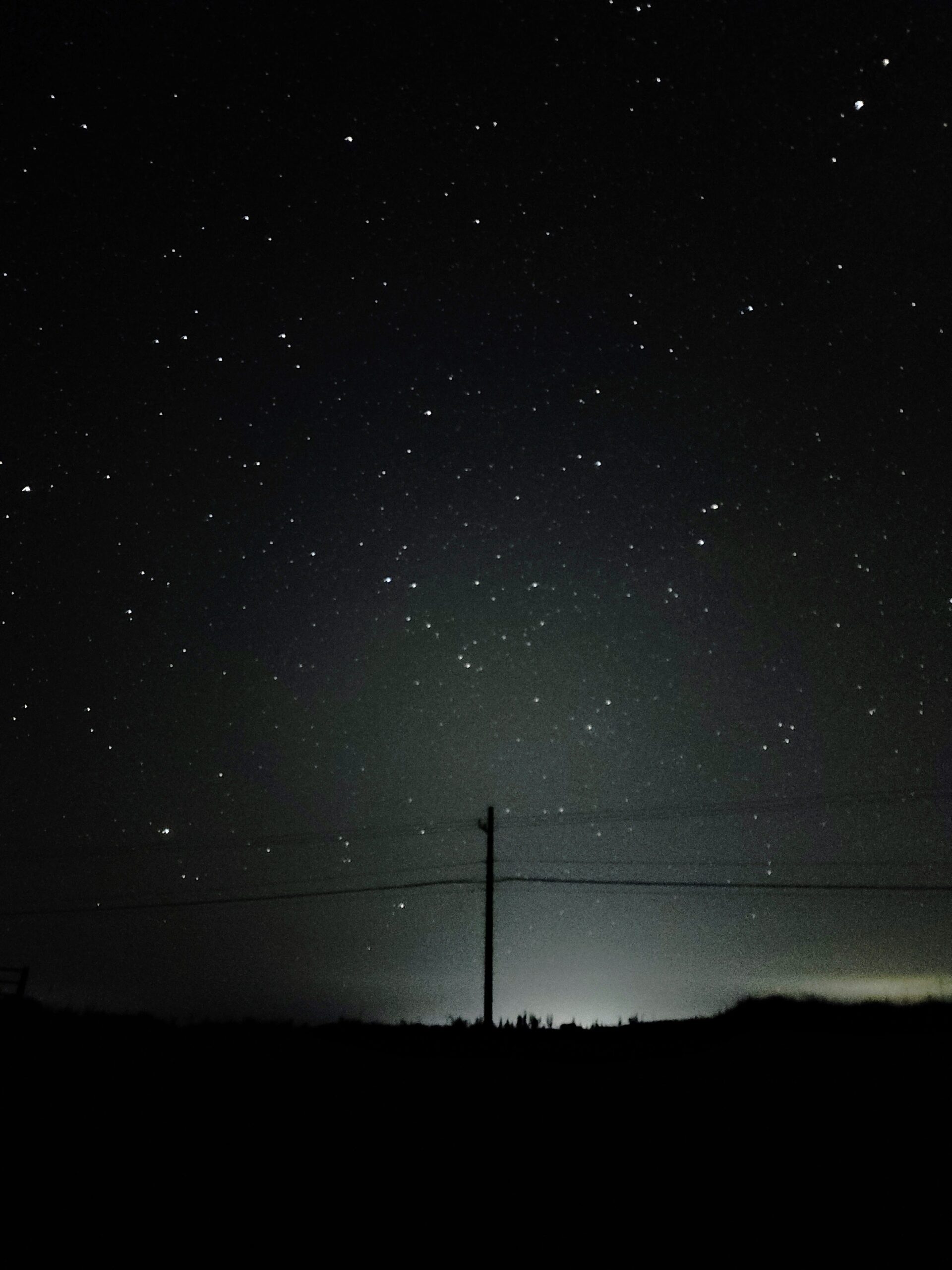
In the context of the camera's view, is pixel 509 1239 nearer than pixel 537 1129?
Yes

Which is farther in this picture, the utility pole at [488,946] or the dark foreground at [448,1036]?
the utility pole at [488,946]

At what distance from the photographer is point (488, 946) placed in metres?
18.7

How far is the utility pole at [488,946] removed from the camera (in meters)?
18.0

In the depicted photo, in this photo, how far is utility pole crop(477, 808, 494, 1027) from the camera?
17984 mm

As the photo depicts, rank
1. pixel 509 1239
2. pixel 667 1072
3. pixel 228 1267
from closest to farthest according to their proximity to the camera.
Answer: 1. pixel 228 1267
2. pixel 509 1239
3. pixel 667 1072

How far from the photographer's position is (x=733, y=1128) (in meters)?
6.20

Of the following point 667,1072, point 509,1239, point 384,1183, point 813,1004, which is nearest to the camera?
point 509,1239

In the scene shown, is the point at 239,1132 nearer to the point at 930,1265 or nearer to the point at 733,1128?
the point at 733,1128

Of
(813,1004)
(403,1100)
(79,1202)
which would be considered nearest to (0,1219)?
(79,1202)

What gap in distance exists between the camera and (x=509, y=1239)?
4258 mm

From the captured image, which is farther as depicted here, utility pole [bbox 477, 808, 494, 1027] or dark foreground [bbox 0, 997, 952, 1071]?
utility pole [bbox 477, 808, 494, 1027]

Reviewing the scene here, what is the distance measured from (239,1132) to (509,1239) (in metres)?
2.60

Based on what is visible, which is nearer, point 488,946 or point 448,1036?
point 448,1036

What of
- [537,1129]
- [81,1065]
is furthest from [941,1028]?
[81,1065]
